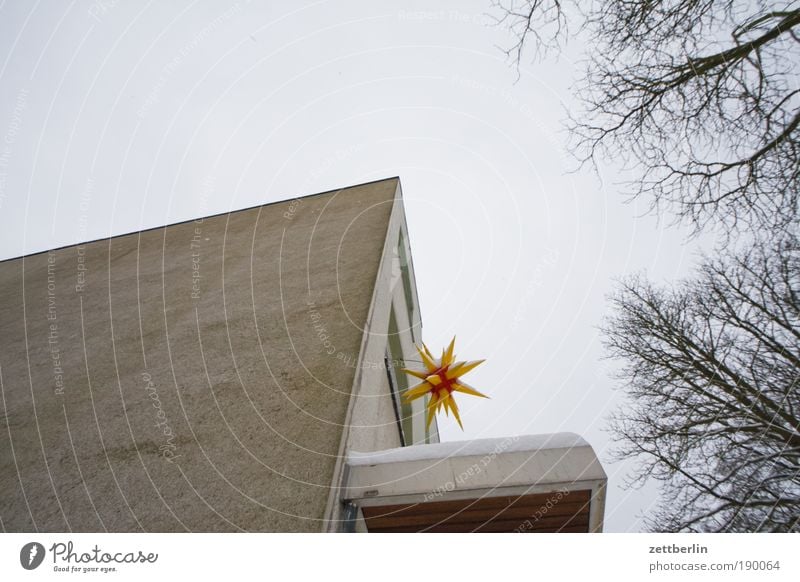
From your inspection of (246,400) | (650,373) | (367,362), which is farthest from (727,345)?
(246,400)

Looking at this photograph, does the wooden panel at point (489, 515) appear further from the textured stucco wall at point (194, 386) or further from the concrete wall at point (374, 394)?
the textured stucco wall at point (194, 386)

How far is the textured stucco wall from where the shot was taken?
5.81 feet

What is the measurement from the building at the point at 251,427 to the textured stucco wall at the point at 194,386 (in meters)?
0.01

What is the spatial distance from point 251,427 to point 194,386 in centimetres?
63

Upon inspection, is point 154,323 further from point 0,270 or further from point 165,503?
point 0,270

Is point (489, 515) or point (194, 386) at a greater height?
point (194, 386)

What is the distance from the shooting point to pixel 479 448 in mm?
2111

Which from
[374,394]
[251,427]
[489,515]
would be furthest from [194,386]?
[489,515]

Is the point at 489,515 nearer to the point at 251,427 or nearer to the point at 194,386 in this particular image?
the point at 251,427

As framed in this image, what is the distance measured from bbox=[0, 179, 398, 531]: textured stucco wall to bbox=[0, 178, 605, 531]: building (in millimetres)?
10

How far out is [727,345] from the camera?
3.41m
